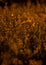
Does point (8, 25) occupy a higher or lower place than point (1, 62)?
higher

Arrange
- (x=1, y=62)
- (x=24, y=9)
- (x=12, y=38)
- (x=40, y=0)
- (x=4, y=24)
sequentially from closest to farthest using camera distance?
(x=1, y=62) < (x=12, y=38) < (x=4, y=24) < (x=24, y=9) < (x=40, y=0)

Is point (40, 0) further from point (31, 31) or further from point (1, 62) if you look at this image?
point (1, 62)

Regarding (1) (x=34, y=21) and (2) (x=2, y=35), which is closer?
(2) (x=2, y=35)

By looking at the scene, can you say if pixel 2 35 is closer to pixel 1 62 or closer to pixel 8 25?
pixel 8 25

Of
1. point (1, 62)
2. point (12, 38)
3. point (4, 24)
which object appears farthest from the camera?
point (4, 24)

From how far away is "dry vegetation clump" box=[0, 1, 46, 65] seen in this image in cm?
247

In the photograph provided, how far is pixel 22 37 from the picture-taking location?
2.63m

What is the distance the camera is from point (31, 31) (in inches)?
106

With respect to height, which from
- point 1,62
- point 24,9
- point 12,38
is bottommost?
point 1,62

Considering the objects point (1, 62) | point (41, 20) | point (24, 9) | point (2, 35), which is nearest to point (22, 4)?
point (24, 9)

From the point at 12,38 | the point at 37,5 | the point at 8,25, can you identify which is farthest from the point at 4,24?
the point at 37,5

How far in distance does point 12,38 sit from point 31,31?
0.84ft

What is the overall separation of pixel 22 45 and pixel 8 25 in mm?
366

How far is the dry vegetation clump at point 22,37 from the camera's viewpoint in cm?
247
